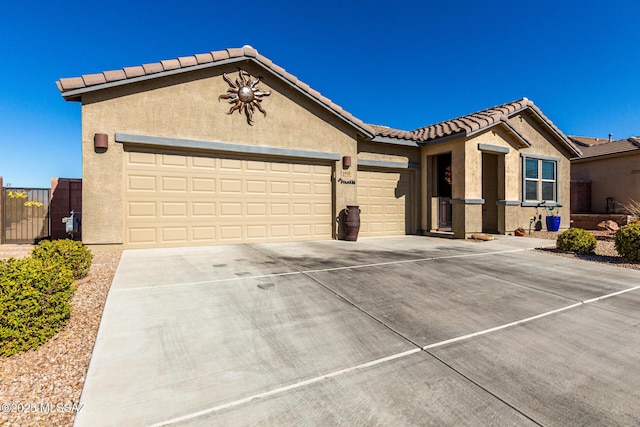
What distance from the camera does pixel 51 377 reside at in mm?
A: 2215

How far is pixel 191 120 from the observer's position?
800 cm

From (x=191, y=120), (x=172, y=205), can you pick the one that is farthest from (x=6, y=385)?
(x=191, y=120)

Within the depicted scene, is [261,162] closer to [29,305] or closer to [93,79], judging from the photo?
[93,79]

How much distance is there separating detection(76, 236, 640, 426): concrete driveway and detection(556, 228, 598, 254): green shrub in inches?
116

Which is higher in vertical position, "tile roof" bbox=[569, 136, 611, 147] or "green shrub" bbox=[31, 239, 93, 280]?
"tile roof" bbox=[569, 136, 611, 147]

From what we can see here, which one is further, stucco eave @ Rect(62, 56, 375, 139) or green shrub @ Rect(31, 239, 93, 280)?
stucco eave @ Rect(62, 56, 375, 139)

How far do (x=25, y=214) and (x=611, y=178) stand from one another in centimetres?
2587

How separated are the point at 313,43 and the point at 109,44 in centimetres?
844

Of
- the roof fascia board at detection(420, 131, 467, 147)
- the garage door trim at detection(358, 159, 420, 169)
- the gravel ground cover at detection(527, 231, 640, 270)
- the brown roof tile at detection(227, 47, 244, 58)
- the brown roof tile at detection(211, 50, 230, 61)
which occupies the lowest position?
the gravel ground cover at detection(527, 231, 640, 270)

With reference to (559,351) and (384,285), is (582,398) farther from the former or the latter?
(384,285)

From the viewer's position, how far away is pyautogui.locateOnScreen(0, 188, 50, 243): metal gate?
8906mm

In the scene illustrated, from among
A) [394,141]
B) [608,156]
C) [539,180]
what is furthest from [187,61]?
[608,156]

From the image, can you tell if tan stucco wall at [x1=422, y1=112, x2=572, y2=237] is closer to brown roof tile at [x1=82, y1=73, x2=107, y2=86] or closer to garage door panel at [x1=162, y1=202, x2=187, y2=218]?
garage door panel at [x1=162, y1=202, x2=187, y2=218]

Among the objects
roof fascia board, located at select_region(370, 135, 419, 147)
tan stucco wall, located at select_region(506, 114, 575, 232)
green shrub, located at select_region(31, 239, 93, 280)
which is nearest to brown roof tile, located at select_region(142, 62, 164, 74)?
green shrub, located at select_region(31, 239, 93, 280)
